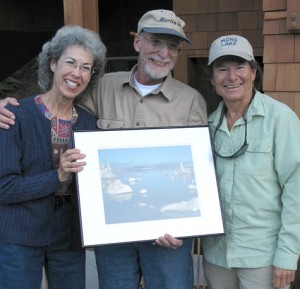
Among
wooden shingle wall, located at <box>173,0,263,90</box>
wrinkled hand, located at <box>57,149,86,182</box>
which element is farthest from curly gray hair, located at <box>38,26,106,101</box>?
wooden shingle wall, located at <box>173,0,263,90</box>

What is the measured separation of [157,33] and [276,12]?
4.16 ft

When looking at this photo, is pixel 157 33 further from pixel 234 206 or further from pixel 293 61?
pixel 293 61

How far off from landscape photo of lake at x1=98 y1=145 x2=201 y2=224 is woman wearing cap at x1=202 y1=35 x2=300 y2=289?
0.16 metres

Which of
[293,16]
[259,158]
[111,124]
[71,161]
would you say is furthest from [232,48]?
[293,16]

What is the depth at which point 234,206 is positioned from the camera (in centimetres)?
214

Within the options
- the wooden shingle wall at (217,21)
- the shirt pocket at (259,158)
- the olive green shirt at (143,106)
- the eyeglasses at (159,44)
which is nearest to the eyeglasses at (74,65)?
the olive green shirt at (143,106)

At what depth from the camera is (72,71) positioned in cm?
215

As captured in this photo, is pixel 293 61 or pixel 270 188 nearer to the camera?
pixel 270 188

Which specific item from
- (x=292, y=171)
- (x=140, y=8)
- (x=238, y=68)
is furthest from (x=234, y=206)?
(x=140, y=8)

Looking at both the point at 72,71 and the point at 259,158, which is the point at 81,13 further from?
the point at 259,158

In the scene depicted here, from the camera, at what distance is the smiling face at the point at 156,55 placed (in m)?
2.29

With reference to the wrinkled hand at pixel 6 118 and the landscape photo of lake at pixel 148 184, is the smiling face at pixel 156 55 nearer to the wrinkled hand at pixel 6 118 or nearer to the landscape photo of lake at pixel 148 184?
the landscape photo of lake at pixel 148 184

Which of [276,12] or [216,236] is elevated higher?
[276,12]

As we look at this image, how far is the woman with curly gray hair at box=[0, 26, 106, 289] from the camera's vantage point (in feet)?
6.86
